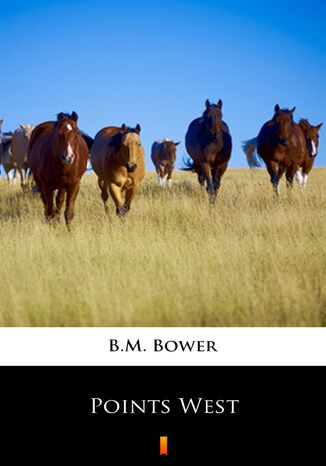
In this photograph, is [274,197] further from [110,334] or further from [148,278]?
[110,334]

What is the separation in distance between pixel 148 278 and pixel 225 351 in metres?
1.85

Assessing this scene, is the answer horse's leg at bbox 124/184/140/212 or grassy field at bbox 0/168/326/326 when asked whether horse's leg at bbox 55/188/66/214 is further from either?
horse's leg at bbox 124/184/140/212

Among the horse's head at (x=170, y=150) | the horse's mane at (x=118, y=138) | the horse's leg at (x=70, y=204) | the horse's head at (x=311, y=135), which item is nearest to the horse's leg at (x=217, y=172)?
the horse's head at (x=311, y=135)

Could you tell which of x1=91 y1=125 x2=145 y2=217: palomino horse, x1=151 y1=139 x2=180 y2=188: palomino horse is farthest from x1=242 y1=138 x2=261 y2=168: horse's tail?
x1=91 y1=125 x2=145 y2=217: palomino horse

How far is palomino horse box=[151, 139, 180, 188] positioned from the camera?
76.6 feet

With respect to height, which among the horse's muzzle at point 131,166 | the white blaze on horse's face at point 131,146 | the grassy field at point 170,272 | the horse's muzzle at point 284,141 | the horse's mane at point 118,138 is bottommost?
the grassy field at point 170,272

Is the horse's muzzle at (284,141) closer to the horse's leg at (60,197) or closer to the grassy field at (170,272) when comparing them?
the grassy field at (170,272)

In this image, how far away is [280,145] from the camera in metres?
→ 13.0

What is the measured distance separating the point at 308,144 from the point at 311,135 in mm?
255

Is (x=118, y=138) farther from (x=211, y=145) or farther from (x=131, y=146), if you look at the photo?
(x=211, y=145)

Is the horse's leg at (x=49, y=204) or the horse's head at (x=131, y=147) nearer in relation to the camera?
the horse's head at (x=131, y=147)

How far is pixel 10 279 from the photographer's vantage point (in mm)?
Result: 6293

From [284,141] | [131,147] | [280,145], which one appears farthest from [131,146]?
[280,145]

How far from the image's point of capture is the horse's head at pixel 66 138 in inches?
345
